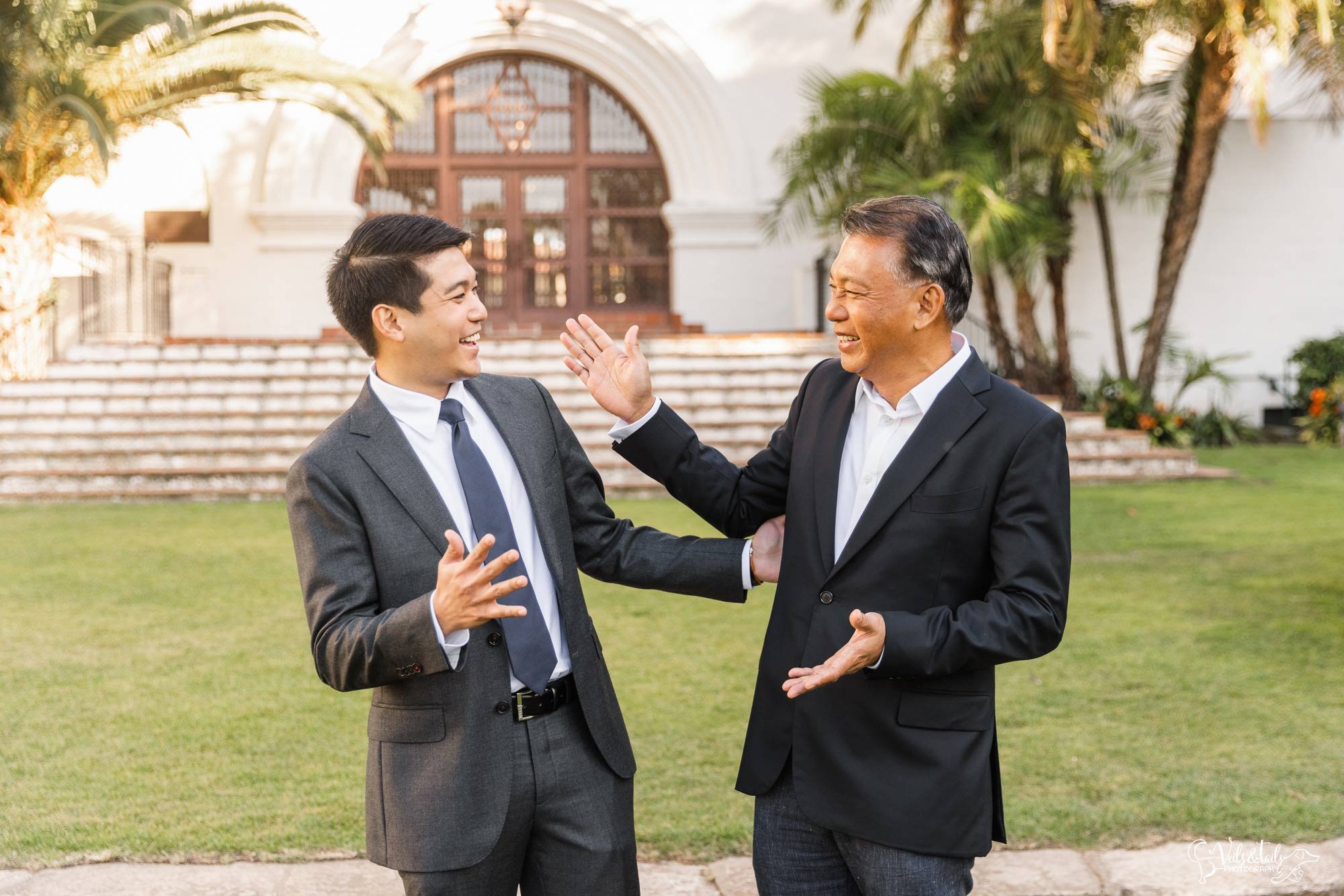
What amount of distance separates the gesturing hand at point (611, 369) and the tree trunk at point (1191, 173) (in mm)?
12612

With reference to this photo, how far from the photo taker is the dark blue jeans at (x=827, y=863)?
233cm

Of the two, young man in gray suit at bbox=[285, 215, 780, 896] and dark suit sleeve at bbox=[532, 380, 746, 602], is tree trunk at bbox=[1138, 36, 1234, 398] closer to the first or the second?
dark suit sleeve at bbox=[532, 380, 746, 602]

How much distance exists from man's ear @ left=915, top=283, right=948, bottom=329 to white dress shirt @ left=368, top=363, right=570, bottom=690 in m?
0.88

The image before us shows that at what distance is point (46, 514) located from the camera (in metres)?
10.3

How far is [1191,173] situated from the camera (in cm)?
1402

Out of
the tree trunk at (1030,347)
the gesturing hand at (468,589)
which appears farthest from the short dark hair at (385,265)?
the tree trunk at (1030,347)

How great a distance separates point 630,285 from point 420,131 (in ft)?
12.8

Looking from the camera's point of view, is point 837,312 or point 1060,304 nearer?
point 837,312

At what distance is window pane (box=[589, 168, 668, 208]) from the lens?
18.7 m

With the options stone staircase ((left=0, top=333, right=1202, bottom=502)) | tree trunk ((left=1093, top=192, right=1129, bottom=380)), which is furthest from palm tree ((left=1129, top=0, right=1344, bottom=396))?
stone staircase ((left=0, top=333, right=1202, bottom=502))

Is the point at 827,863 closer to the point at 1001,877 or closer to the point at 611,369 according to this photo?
the point at 611,369

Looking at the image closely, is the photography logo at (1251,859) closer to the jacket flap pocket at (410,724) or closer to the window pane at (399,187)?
the jacket flap pocket at (410,724)

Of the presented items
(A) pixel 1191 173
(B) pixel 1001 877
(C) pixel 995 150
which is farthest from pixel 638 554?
(A) pixel 1191 173

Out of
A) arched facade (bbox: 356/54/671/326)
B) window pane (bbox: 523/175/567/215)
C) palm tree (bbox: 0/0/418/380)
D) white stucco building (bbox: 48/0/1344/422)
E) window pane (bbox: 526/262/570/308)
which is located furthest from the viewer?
window pane (bbox: 526/262/570/308)
